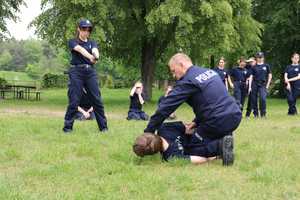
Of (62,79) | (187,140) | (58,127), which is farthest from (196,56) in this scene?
(62,79)

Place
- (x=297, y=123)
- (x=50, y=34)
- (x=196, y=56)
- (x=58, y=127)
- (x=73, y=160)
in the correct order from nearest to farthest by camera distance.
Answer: (x=73, y=160)
(x=58, y=127)
(x=297, y=123)
(x=50, y=34)
(x=196, y=56)

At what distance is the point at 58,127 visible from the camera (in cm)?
1167

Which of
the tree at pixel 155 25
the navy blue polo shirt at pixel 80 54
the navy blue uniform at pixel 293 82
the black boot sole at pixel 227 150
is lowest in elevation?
the black boot sole at pixel 227 150

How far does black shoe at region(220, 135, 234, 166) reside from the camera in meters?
7.24

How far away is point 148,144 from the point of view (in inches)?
283

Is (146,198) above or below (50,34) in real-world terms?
below

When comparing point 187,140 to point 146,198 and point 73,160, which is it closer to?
point 73,160

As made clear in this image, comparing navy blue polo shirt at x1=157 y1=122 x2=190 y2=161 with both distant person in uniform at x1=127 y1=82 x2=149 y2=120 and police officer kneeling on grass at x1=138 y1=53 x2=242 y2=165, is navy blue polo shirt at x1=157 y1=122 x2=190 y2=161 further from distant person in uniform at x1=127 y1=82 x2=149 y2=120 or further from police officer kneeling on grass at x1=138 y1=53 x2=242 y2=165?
distant person in uniform at x1=127 y1=82 x2=149 y2=120

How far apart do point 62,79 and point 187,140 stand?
200 feet

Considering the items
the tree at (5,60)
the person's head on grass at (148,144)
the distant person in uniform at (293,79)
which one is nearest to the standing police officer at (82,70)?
the person's head on grass at (148,144)

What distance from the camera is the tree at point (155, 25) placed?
25.7 m

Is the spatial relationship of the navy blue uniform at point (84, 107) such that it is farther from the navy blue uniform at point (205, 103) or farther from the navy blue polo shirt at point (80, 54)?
the navy blue uniform at point (205, 103)

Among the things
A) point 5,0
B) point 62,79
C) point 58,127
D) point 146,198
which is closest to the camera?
point 146,198

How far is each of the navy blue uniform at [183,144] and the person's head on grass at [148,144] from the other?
245mm
